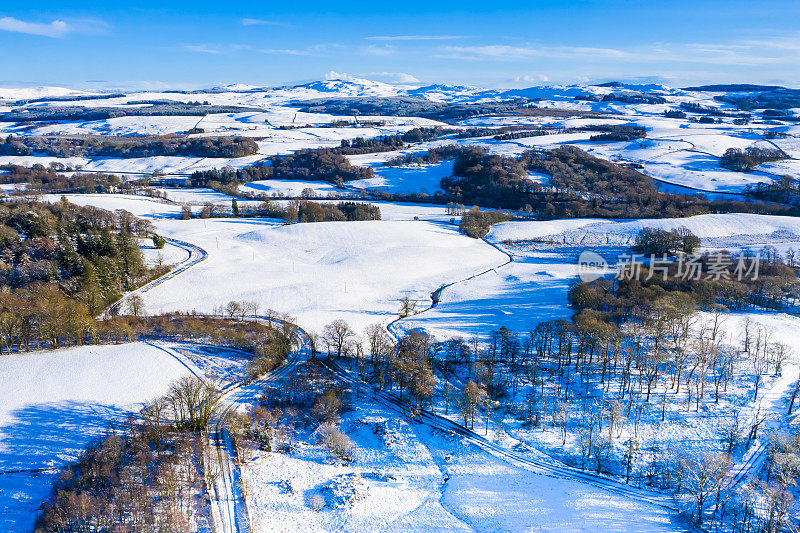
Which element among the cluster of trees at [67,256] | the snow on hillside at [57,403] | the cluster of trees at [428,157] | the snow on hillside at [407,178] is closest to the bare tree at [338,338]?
the snow on hillside at [57,403]

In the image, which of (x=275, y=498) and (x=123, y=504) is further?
(x=275, y=498)

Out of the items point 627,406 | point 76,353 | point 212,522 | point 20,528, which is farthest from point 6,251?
point 627,406

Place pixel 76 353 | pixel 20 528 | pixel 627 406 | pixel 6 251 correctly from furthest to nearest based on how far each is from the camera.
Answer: pixel 6 251, pixel 76 353, pixel 627 406, pixel 20 528

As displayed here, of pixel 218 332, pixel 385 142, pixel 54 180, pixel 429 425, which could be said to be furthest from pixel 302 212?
pixel 385 142

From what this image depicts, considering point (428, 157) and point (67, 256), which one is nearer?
point (67, 256)

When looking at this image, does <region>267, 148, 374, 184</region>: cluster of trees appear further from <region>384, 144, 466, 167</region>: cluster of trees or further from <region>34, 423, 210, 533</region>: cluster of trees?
<region>34, 423, 210, 533</region>: cluster of trees

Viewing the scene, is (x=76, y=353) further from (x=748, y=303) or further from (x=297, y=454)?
(x=748, y=303)

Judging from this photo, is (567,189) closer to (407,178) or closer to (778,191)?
(407,178)
